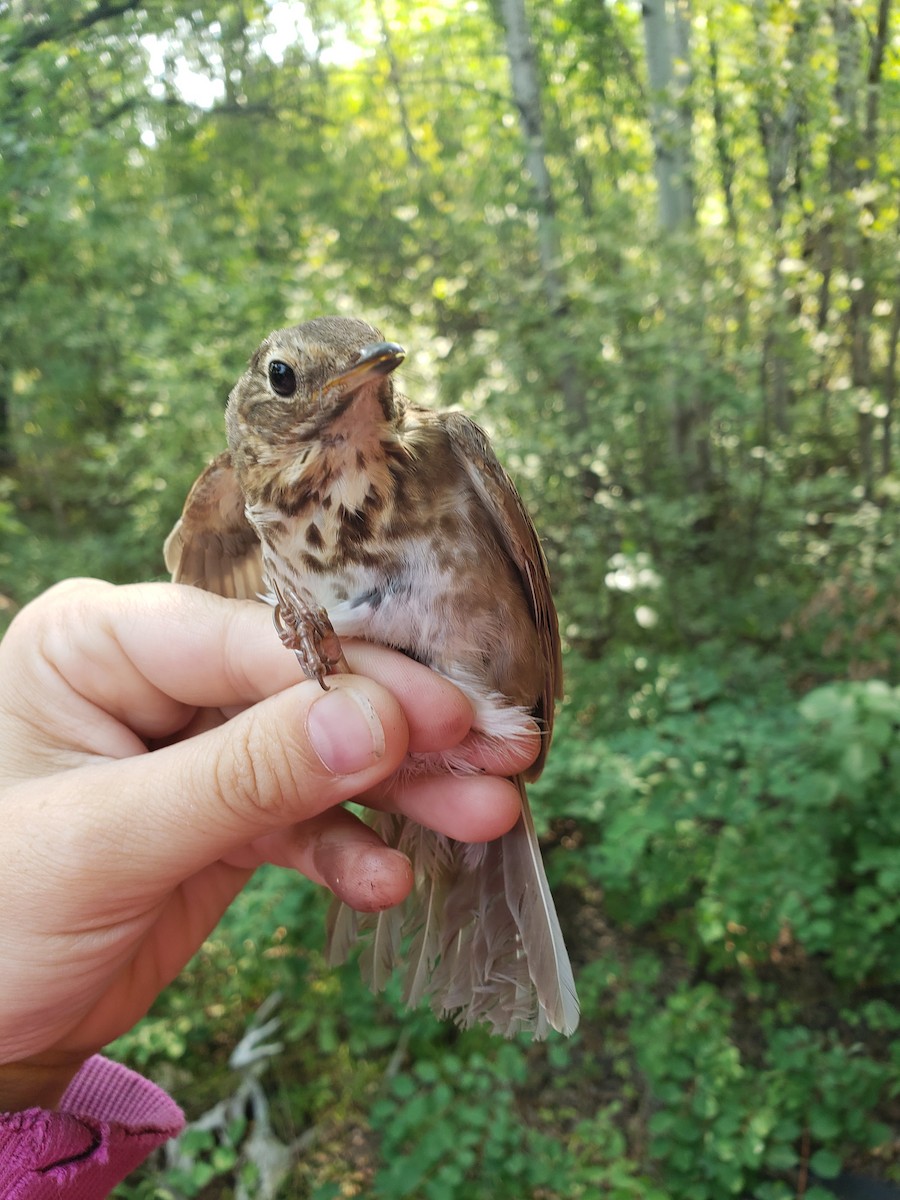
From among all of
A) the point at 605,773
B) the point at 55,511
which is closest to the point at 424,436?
the point at 605,773

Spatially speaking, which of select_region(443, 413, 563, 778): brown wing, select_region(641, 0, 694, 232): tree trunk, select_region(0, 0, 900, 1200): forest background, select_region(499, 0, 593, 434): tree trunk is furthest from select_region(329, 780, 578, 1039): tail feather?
select_region(641, 0, 694, 232): tree trunk

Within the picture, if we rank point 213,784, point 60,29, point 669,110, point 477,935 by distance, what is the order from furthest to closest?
point 669,110 → point 60,29 → point 477,935 → point 213,784

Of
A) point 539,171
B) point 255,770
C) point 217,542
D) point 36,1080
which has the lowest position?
point 36,1080

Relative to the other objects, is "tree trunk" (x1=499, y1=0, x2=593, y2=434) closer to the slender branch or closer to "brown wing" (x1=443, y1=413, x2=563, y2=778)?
the slender branch

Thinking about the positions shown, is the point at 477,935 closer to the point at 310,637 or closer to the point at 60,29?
the point at 310,637

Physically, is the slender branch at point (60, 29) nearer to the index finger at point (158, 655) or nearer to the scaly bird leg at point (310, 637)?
the index finger at point (158, 655)

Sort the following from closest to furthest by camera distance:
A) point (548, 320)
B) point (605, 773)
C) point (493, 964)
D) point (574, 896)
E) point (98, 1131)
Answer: point (98, 1131), point (493, 964), point (605, 773), point (574, 896), point (548, 320)

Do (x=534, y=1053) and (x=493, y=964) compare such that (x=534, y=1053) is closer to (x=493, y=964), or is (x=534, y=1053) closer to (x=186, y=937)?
(x=493, y=964)

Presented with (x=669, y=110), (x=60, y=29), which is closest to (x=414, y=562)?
(x=60, y=29)
